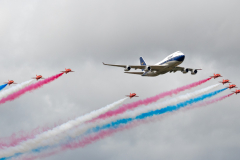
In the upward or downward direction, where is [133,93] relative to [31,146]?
upward

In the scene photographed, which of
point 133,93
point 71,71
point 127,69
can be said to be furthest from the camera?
point 127,69

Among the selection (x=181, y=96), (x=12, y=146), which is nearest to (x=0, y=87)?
(x=12, y=146)

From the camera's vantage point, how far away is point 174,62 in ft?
347

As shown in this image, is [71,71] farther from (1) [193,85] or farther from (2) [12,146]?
(1) [193,85]

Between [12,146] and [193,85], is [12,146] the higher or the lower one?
the lower one

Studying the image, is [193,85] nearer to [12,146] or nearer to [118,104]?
[118,104]

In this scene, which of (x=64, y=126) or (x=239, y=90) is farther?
(x=239, y=90)

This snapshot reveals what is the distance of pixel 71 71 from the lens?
3688 inches

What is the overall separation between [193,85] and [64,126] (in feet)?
142

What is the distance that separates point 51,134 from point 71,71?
62.5 feet

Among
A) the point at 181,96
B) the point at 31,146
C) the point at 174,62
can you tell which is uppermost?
the point at 174,62

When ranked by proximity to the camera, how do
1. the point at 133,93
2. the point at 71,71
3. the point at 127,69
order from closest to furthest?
the point at 71,71
the point at 133,93
the point at 127,69

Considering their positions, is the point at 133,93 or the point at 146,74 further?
the point at 146,74

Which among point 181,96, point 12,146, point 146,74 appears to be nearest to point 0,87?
point 12,146
